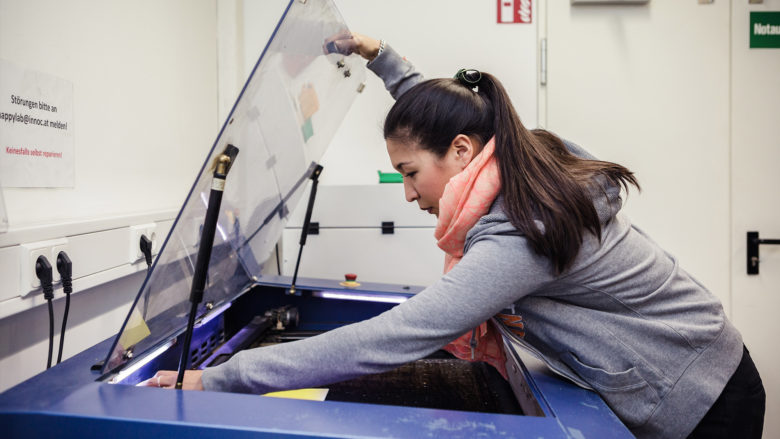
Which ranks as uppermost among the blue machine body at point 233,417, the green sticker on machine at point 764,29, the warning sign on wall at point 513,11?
the warning sign on wall at point 513,11

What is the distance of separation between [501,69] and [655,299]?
4.55ft

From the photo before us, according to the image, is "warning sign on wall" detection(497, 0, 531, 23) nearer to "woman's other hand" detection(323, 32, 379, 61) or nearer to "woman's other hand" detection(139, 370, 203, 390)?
"woman's other hand" detection(323, 32, 379, 61)

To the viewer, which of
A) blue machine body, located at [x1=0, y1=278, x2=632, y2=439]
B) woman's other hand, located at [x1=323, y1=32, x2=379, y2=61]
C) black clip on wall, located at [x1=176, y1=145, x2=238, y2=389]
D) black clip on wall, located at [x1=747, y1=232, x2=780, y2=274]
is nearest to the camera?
blue machine body, located at [x1=0, y1=278, x2=632, y2=439]

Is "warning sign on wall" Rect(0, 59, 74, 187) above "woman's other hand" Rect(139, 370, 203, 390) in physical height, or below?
above

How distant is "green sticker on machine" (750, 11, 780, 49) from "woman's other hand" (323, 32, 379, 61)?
1.75m

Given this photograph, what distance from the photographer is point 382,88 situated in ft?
6.11

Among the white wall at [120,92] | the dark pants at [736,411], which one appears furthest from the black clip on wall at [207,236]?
the dark pants at [736,411]

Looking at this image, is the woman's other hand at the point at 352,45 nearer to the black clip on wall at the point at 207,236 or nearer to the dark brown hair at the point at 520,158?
the dark brown hair at the point at 520,158

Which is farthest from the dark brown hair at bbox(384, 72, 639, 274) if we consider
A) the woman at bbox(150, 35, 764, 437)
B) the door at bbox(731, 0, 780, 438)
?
the door at bbox(731, 0, 780, 438)

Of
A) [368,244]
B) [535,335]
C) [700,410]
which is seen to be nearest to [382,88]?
[368,244]

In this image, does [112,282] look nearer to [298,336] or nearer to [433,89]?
[298,336]

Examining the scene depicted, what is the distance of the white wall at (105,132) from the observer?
0.82 meters

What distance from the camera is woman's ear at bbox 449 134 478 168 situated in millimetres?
812

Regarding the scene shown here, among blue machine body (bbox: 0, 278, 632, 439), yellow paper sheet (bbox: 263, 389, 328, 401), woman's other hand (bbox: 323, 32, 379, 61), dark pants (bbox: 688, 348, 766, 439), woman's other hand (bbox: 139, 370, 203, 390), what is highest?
woman's other hand (bbox: 323, 32, 379, 61)
